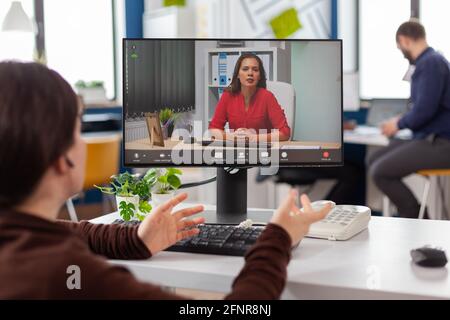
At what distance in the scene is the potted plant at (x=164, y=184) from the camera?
1615 millimetres

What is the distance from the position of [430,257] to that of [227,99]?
641 millimetres

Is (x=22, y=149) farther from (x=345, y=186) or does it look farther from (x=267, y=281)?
(x=345, y=186)

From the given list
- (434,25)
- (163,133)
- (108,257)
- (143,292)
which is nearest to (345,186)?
(434,25)

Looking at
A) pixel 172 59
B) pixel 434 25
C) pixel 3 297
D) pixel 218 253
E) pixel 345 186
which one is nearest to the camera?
pixel 3 297

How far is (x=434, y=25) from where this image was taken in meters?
4.84

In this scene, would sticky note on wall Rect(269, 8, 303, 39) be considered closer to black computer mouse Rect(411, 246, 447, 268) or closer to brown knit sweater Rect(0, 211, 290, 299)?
black computer mouse Rect(411, 246, 447, 268)

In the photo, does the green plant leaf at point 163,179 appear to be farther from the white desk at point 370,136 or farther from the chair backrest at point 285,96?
the white desk at point 370,136

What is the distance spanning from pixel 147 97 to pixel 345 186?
115 inches

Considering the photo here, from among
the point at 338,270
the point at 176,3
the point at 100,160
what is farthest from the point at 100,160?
the point at 338,270

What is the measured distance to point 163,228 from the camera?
4.30 feet

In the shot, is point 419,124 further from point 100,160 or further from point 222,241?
point 222,241

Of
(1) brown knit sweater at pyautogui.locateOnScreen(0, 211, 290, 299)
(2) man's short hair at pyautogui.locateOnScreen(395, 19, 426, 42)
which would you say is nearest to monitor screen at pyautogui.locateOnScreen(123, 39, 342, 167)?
(1) brown knit sweater at pyautogui.locateOnScreen(0, 211, 290, 299)

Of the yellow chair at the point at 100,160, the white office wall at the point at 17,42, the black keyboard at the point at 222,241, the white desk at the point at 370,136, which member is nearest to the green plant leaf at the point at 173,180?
the black keyboard at the point at 222,241

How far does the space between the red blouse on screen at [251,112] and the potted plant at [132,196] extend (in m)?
0.23
